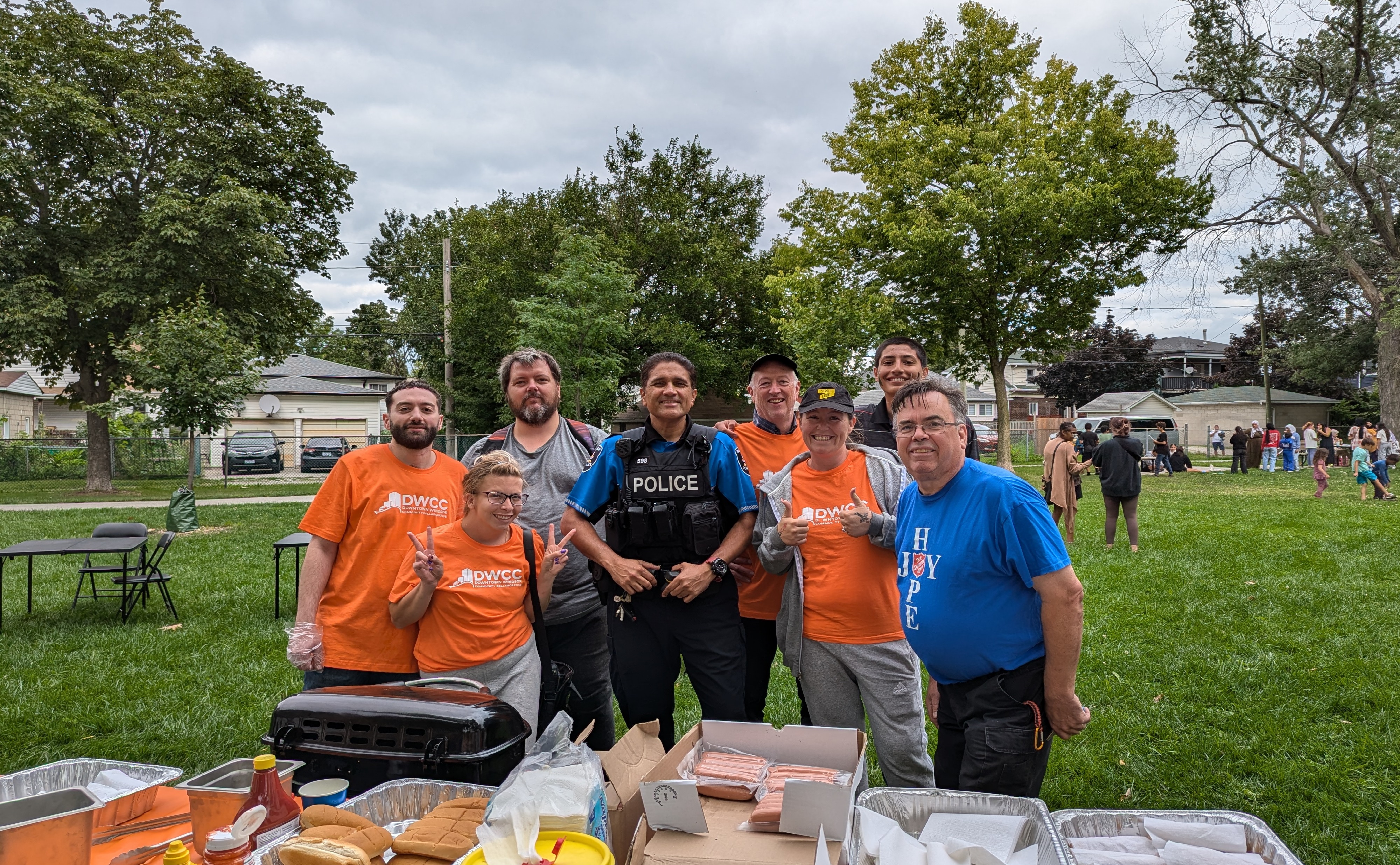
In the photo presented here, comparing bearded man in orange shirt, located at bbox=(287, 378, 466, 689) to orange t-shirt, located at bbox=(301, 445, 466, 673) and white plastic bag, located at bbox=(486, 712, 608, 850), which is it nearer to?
orange t-shirt, located at bbox=(301, 445, 466, 673)

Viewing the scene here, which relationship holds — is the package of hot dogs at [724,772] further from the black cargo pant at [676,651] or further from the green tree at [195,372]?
the green tree at [195,372]

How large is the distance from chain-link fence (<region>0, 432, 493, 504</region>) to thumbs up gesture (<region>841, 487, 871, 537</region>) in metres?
21.2

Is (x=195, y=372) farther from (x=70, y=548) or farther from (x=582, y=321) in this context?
(x=582, y=321)

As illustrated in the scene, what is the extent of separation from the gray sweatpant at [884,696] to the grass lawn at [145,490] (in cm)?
2222

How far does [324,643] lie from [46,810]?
4.79 feet

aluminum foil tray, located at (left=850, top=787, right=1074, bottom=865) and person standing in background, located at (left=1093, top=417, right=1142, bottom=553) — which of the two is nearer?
aluminum foil tray, located at (left=850, top=787, right=1074, bottom=865)

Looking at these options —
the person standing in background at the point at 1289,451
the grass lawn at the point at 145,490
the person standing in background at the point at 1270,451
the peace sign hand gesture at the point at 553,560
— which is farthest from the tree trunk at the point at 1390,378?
the grass lawn at the point at 145,490

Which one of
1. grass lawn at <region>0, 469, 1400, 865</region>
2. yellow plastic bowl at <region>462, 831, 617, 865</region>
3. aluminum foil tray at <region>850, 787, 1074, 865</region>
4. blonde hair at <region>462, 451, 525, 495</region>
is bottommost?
grass lawn at <region>0, 469, 1400, 865</region>

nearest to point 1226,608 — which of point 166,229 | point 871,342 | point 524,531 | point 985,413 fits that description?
point 524,531

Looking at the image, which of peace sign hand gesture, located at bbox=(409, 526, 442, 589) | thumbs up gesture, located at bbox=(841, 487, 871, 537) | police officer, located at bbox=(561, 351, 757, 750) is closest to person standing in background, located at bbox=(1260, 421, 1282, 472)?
thumbs up gesture, located at bbox=(841, 487, 871, 537)

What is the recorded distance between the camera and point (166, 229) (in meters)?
20.9

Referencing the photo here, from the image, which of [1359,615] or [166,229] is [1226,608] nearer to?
[1359,615]

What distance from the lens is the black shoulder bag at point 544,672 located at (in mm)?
3129

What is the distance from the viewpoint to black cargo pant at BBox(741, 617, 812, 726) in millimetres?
3771
